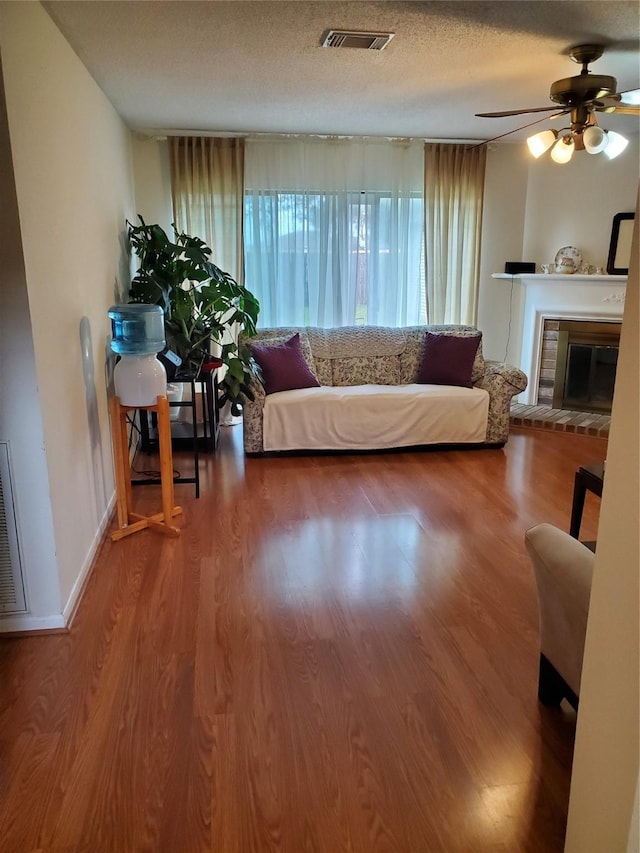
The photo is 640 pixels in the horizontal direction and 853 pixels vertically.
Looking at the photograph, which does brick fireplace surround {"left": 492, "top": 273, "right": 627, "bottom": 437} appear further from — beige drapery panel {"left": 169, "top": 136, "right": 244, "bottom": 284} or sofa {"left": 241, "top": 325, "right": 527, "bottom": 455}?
beige drapery panel {"left": 169, "top": 136, "right": 244, "bottom": 284}

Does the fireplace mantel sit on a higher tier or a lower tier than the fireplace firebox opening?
higher

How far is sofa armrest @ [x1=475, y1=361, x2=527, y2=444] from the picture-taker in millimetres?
4641

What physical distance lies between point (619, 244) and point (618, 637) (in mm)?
5020

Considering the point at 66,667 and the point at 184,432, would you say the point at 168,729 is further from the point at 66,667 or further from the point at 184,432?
the point at 184,432

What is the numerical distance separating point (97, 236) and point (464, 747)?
311 cm

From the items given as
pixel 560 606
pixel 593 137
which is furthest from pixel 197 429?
pixel 560 606

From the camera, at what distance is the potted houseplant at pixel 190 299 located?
161 inches

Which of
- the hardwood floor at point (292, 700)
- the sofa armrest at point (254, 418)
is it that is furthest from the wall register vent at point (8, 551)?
the sofa armrest at point (254, 418)

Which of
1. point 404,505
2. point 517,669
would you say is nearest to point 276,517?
point 404,505

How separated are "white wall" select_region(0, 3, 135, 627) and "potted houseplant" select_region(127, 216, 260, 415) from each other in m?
0.47

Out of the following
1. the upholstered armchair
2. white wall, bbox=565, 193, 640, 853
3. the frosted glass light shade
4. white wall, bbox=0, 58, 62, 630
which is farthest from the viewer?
the frosted glass light shade

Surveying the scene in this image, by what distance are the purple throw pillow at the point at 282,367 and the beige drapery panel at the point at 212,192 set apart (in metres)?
1.09

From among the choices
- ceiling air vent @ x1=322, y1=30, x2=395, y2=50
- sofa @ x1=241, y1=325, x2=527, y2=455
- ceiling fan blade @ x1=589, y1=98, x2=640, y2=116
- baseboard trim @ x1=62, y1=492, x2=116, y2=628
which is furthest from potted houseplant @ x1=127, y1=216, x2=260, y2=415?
ceiling fan blade @ x1=589, y1=98, x2=640, y2=116

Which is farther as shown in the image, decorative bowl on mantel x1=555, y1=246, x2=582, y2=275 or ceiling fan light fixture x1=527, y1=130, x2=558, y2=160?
decorative bowl on mantel x1=555, y1=246, x2=582, y2=275
